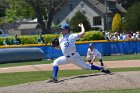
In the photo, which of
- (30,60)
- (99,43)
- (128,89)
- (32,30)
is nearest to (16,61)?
(30,60)

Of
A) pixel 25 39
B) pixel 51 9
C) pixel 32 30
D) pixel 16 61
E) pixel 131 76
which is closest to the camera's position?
pixel 131 76

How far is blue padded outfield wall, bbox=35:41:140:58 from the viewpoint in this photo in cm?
3225

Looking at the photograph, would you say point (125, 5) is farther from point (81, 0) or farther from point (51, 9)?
point (51, 9)

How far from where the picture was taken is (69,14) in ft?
282

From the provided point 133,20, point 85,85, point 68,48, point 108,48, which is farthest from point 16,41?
point 133,20

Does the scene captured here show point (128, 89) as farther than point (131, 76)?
No

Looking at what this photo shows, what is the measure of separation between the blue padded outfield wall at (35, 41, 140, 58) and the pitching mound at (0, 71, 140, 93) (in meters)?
18.1

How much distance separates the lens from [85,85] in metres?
13.3

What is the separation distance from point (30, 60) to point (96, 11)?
56.1 metres

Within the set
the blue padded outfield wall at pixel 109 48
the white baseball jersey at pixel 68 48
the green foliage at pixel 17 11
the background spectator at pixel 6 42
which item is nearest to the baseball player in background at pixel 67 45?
the white baseball jersey at pixel 68 48

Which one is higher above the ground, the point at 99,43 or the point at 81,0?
the point at 81,0

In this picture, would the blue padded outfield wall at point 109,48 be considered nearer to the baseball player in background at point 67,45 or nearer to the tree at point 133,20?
the baseball player in background at point 67,45

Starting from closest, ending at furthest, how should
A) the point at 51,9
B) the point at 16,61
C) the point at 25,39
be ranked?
the point at 16,61
the point at 25,39
the point at 51,9

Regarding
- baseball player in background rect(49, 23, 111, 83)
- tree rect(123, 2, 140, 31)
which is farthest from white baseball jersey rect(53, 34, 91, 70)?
tree rect(123, 2, 140, 31)
